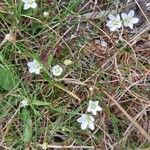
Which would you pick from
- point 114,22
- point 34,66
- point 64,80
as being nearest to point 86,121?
point 64,80

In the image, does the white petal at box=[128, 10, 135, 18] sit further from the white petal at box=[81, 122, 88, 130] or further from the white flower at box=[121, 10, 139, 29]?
the white petal at box=[81, 122, 88, 130]

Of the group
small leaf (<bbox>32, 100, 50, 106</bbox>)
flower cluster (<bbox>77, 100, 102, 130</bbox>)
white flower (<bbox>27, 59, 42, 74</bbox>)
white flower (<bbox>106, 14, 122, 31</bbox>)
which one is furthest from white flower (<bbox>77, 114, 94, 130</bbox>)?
white flower (<bbox>106, 14, 122, 31</bbox>)

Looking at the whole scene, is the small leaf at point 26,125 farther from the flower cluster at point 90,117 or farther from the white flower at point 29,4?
the white flower at point 29,4

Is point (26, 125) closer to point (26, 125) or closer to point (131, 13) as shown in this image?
point (26, 125)

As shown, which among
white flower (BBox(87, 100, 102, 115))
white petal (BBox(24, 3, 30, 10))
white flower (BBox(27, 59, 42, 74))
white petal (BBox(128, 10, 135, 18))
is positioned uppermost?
white petal (BBox(24, 3, 30, 10))

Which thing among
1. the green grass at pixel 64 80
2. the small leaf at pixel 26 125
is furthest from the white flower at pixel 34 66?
the small leaf at pixel 26 125

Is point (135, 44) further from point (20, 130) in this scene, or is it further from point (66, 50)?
point (20, 130)

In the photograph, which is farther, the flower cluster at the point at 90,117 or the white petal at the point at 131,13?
the white petal at the point at 131,13
